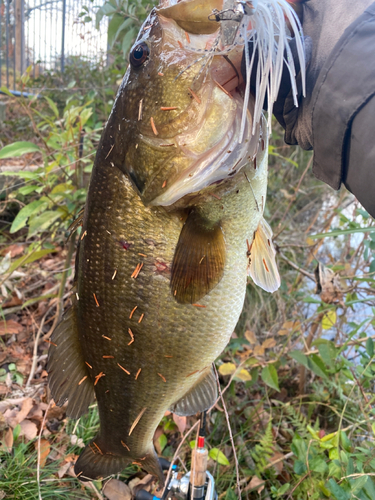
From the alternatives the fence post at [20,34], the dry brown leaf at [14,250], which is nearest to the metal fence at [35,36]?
the fence post at [20,34]

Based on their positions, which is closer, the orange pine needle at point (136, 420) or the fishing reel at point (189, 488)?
the orange pine needle at point (136, 420)

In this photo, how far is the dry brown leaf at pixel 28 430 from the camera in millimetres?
2189

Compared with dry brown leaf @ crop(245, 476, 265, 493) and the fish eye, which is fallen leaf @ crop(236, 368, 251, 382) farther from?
the fish eye

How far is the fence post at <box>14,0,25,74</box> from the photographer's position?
20.7ft

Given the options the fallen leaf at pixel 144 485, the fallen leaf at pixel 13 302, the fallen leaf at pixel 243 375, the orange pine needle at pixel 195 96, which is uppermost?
the orange pine needle at pixel 195 96

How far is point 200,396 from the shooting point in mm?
1399

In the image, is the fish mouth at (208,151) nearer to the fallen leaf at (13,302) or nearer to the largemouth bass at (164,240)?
the largemouth bass at (164,240)

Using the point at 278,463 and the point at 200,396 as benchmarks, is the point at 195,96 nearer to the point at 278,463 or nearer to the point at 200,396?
the point at 200,396

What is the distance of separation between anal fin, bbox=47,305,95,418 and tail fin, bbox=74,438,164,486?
0.20 metres

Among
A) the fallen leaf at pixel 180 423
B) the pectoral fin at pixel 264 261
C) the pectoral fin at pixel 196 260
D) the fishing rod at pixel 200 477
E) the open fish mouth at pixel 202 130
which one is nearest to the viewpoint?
the open fish mouth at pixel 202 130

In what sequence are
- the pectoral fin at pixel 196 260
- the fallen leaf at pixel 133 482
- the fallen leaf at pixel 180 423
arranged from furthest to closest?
the fallen leaf at pixel 180 423, the fallen leaf at pixel 133 482, the pectoral fin at pixel 196 260

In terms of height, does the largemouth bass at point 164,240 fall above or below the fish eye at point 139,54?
below

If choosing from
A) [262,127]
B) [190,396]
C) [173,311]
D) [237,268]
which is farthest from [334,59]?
[190,396]

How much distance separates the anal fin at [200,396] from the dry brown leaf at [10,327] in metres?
1.95
